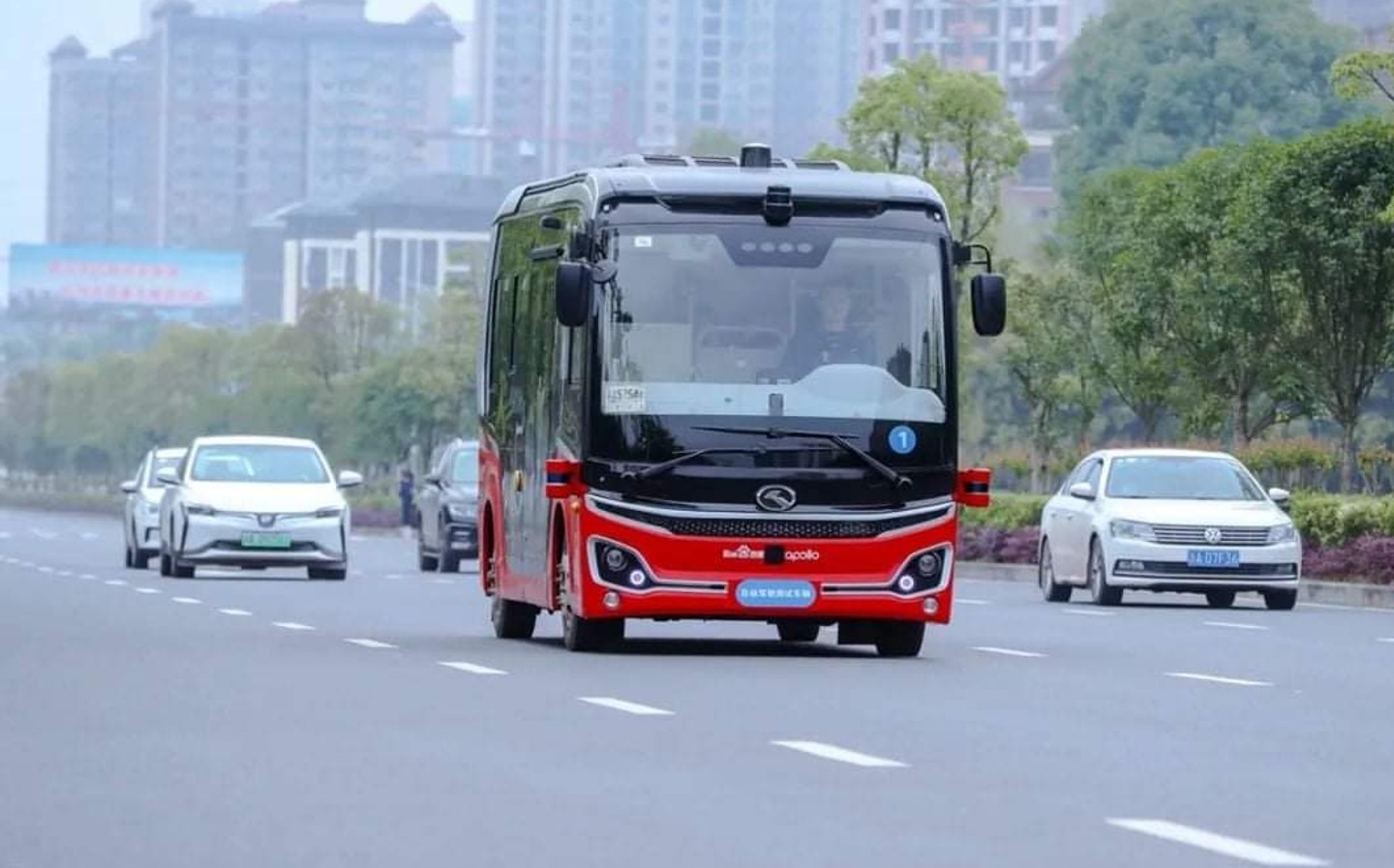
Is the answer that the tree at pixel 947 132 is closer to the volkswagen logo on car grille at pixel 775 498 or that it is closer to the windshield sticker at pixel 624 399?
the windshield sticker at pixel 624 399

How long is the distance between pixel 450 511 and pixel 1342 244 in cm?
1056

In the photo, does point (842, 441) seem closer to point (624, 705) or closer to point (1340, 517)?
point (624, 705)

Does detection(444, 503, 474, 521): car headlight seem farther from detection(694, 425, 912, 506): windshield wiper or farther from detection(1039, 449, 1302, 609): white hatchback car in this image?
detection(694, 425, 912, 506): windshield wiper

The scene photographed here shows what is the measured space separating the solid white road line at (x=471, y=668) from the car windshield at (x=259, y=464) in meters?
19.1

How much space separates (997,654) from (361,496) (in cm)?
8872

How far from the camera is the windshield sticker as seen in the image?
21.2m

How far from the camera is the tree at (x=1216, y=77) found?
11338cm

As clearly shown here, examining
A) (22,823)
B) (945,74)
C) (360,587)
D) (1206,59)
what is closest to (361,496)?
(1206,59)

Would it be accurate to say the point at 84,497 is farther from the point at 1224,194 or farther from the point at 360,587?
the point at 360,587

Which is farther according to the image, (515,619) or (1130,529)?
(1130,529)

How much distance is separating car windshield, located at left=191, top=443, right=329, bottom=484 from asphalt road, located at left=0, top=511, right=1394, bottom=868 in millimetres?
14156

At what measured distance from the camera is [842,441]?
21.3m

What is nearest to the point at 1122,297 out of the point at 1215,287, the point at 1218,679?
the point at 1215,287

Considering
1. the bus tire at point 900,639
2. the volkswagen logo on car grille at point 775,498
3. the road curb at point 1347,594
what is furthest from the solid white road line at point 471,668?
the road curb at point 1347,594
